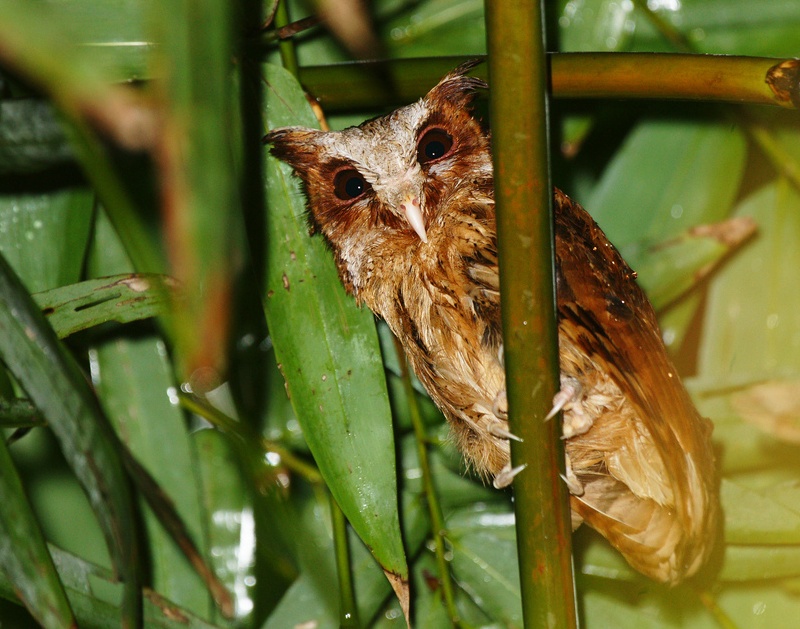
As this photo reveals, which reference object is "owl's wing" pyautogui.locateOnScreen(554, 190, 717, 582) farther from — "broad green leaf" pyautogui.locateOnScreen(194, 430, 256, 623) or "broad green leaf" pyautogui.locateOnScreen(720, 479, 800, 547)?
"broad green leaf" pyautogui.locateOnScreen(194, 430, 256, 623)

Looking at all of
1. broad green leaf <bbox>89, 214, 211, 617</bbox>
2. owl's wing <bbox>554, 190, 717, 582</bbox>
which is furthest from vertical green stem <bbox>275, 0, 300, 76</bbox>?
broad green leaf <bbox>89, 214, 211, 617</bbox>

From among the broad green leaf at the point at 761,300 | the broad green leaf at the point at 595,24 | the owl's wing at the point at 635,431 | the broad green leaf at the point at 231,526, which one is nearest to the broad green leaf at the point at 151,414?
the broad green leaf at the point at 231,526

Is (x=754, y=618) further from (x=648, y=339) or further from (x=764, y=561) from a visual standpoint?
(x=648, y=339)

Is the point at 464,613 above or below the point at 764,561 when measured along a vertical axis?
below

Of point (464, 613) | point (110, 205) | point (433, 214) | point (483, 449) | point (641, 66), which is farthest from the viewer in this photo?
point (464, 613)

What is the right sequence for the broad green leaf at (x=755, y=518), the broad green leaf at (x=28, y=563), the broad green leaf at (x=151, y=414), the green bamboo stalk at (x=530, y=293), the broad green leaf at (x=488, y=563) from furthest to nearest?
the broad green leaf at (x=151, y=414)
the broad green leaf at (x=488, y=563)
the broad green leaf at (x=755, y=518)
the broad green leaf at (x=28, y=563)
the green bamboo stalk at (x=530, y=293)

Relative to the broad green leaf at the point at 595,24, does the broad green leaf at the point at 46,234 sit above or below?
below

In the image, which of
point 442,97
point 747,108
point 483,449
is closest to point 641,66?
point 442,97

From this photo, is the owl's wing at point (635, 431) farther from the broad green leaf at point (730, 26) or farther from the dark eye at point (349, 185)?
the broad green leaf at point (730, 26)

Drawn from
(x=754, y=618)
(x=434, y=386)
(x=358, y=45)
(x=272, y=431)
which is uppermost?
(x=358, y=45)
